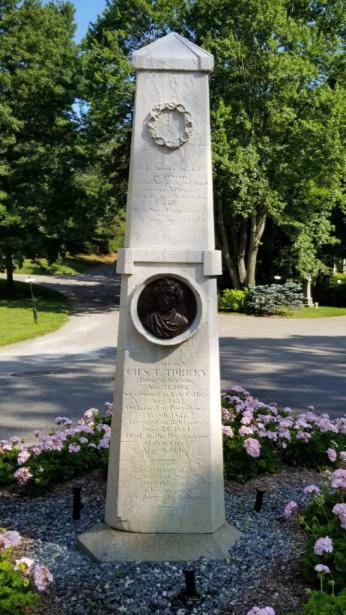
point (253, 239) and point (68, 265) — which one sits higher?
point (253, 239)

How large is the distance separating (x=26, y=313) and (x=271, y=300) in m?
9.70

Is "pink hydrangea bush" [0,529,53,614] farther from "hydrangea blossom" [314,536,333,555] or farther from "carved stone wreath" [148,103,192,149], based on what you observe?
"carved stone wreath" [148,103,192,149]

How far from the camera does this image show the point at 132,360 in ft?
13.7

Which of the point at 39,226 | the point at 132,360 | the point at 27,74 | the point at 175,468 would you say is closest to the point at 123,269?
the point at 132,360

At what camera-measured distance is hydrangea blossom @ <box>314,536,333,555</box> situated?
344 cm

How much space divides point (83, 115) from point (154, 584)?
86.8ft

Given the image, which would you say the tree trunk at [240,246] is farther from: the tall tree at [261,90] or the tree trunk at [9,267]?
the tree trunk at [9,267]

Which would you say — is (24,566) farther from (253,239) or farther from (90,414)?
(253,239)

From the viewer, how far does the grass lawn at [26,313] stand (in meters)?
16.5

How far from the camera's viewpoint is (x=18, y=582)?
3.21 meters

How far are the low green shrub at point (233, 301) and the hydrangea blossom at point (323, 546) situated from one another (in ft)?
67.1

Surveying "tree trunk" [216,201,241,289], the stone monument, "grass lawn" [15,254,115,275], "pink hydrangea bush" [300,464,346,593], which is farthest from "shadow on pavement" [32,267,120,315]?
"pink hydrangea bush" [300,464,346,593]

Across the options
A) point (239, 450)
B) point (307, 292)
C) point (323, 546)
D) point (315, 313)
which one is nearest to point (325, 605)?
point (323, 546)

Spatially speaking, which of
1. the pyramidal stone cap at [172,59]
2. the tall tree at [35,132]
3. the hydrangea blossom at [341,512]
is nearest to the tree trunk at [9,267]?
the tall tree at [35,132]
